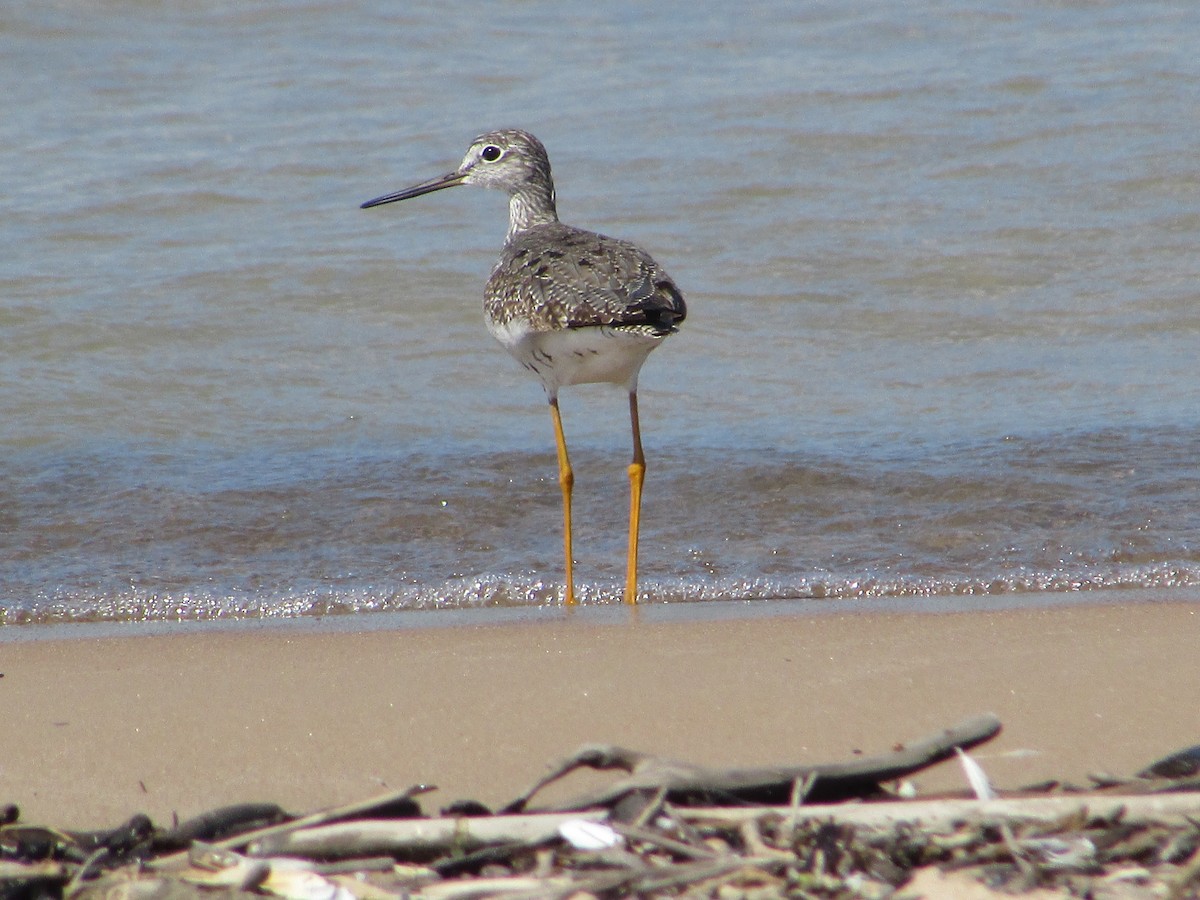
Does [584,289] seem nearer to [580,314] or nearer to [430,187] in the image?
[580,314]

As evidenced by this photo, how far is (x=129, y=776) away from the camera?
3.08 meters

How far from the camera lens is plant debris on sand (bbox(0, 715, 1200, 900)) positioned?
228 centimetres

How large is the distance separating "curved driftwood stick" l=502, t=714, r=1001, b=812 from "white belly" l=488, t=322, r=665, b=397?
2.42 m

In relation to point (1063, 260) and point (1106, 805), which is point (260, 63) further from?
point (1106, 805)

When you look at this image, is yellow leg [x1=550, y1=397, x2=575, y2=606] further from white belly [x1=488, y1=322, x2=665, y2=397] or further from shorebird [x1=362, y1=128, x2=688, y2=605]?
white belly [x1=488, y1=322, x2=665, y2=397]

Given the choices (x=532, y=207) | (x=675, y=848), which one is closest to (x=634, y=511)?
(x=532, y=207)

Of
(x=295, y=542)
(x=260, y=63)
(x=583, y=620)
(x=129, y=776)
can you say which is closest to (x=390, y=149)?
(x=260, y=63)

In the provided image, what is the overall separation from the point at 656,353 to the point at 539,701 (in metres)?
4.28

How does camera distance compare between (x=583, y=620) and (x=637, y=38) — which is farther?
(x=637, y=38)

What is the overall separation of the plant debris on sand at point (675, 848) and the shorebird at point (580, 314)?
91.9 inches

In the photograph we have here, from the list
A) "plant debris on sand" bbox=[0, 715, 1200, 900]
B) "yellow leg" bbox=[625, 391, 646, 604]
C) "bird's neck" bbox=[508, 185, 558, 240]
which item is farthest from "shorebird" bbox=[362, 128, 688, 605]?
"plant debris on sand" bbox=[0, 715, 1200, 900]

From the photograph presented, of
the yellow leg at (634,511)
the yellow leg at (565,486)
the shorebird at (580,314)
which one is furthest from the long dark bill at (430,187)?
the yellow leg at (634,511)

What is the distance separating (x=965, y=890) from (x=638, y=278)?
306 centimetres

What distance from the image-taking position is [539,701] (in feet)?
11.4
